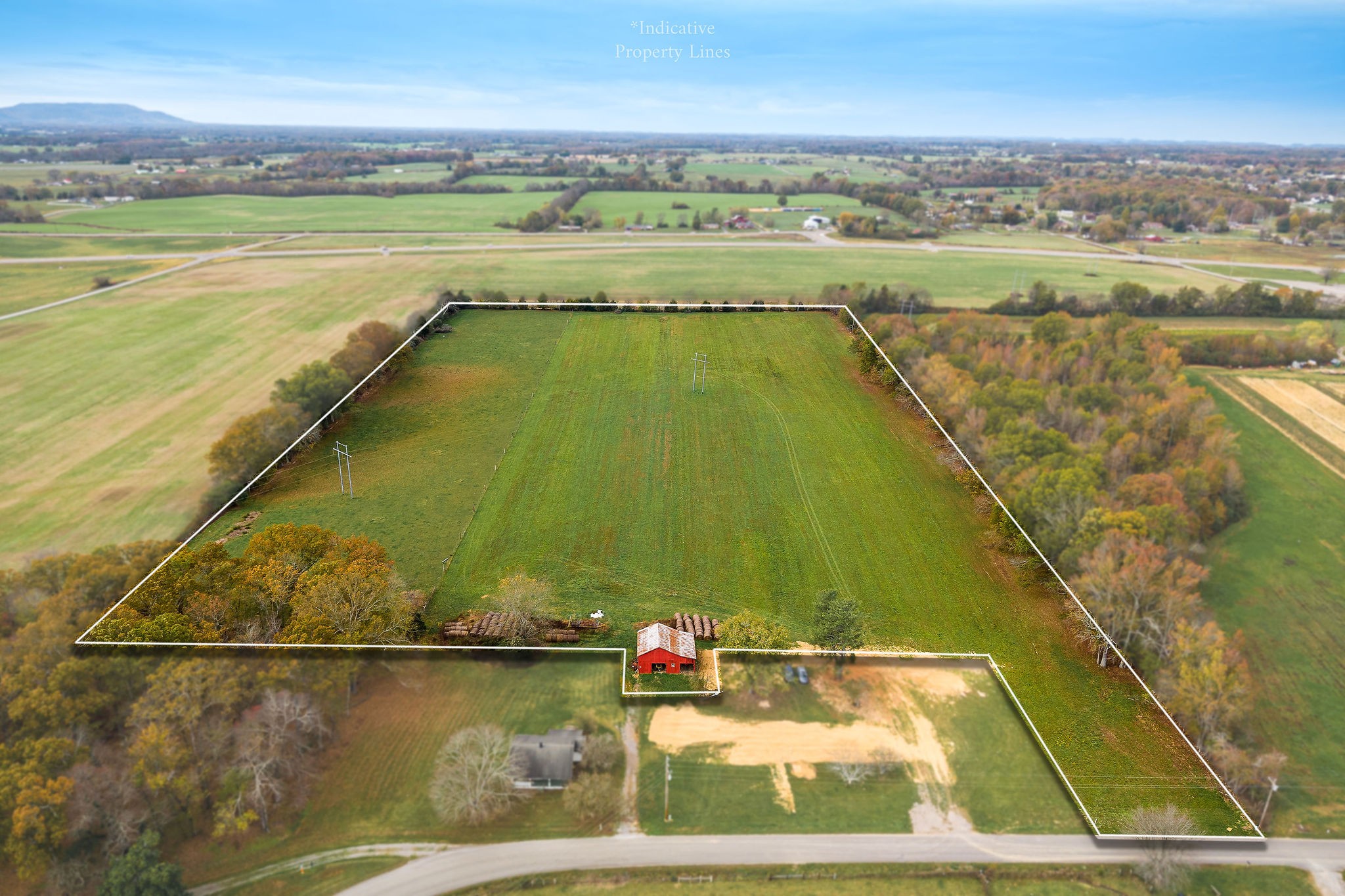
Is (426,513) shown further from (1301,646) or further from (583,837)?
(1301,646)

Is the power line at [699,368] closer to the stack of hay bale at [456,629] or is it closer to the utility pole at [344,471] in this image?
the utility pole at [344,471]

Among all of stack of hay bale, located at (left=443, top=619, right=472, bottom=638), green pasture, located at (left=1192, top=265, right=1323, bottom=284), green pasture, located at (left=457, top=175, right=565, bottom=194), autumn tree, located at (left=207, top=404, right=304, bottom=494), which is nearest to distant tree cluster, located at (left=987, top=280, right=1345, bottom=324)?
green pasture, located at (left=1192, top=265, right=1323, bottom=284)

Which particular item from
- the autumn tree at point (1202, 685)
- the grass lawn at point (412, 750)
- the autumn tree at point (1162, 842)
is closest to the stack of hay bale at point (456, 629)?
the grass lawn at point (412, 750)

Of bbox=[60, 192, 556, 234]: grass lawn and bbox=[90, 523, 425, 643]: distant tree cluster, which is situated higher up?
bbox=[60, 192, 556, 234]: grass lawn

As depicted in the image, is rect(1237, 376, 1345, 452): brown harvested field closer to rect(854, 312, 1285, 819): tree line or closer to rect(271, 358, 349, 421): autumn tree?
rect(854, 312, 1285, 819): tree line

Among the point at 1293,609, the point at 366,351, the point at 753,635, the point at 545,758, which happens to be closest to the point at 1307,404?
the point at 1293,609

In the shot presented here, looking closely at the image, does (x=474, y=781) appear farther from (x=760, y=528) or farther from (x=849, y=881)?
(x=760, y=528)
